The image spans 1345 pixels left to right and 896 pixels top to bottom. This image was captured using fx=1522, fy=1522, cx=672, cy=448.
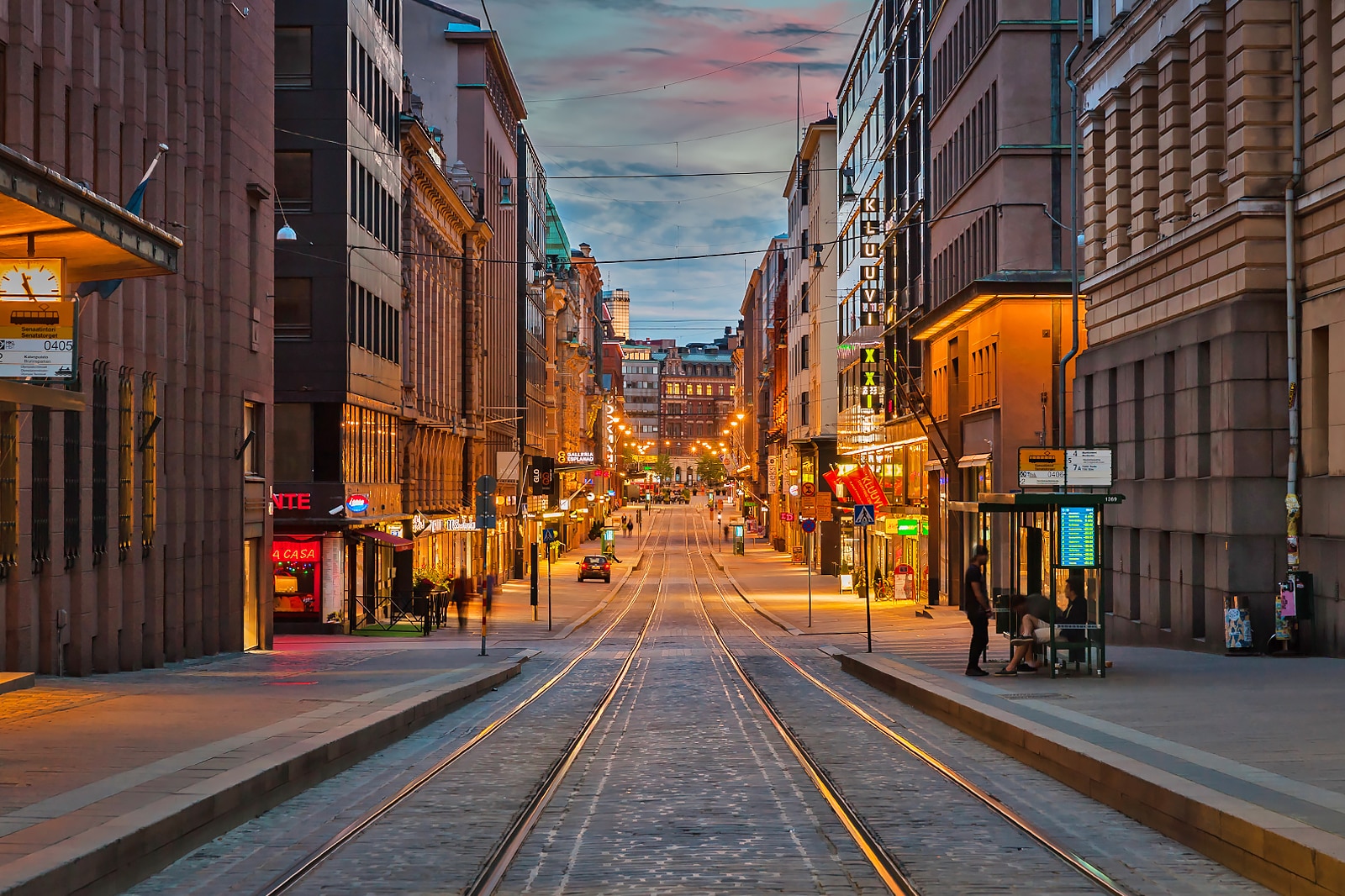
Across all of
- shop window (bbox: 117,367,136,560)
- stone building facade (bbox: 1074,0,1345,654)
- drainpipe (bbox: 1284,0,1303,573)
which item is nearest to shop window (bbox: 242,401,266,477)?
shop window (bbox: 117,367,136,560)

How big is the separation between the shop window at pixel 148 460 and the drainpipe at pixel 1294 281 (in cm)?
1811

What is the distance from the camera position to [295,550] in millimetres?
42656

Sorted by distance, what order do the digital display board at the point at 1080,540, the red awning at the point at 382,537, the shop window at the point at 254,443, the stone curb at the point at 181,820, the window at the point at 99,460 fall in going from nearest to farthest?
1. the stone curb at the point at 181,820
2. the digital display board at the point at 1080,540
3. the window at the point at 99,460
4. the shop window at the point at 254,443
5. the red awning at the point at 382,537

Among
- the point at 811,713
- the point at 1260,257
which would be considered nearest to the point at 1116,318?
the point at 1260,257

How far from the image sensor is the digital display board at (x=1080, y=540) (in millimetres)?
20781

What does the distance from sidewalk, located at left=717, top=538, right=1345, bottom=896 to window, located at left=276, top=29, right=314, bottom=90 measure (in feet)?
83.4

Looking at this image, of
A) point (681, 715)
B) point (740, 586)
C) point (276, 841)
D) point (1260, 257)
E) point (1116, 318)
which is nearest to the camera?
point (276, 841)

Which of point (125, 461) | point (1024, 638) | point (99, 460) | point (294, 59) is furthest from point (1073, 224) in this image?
point (99, 460)

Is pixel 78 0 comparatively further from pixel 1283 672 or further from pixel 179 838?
pixel 1283 672

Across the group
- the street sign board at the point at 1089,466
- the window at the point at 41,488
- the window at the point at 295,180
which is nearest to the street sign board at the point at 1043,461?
the street sign board at the point at 1089,466

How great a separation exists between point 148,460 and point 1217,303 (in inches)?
711

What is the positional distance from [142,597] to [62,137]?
779 centimetres

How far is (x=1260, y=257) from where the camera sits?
2425 centimetres

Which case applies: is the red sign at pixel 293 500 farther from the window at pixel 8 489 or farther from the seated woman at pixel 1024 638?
the seated woman at pixel 1024 638
